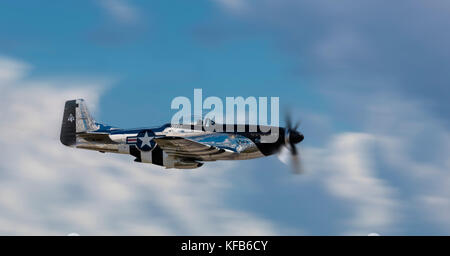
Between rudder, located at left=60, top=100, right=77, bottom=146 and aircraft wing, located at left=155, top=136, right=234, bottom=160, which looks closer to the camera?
aircraft wing, located at left=155, top=136, right=234, bottom=160

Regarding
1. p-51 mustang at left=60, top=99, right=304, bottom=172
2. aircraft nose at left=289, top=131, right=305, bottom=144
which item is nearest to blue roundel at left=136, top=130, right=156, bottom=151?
p-51 mustang at left=60, top=99, right=304, bottom=172

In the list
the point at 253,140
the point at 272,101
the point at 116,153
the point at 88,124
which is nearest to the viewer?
the point at 272,101

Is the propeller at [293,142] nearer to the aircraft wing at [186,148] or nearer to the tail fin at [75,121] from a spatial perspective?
the aircraft wing at [186,148]

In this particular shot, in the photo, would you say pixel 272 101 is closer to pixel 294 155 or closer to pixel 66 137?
pixel 294 155

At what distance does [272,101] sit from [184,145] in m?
6.43

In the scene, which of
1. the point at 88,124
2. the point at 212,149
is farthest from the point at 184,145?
the point at 88,124

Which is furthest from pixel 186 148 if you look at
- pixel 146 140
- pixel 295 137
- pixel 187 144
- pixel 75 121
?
pixel 75 121

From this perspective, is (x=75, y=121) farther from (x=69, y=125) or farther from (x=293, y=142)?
(x=293, y=142)

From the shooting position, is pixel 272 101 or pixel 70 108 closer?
pixel 272 101

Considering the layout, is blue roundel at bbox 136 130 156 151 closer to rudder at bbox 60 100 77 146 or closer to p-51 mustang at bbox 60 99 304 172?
p-51 mustang at bbox 60 99 304 172

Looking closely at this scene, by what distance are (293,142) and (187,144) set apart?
7.45m

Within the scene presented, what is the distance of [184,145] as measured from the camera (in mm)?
44469

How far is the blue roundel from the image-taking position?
4769cm

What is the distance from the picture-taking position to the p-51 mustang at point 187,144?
149ft
